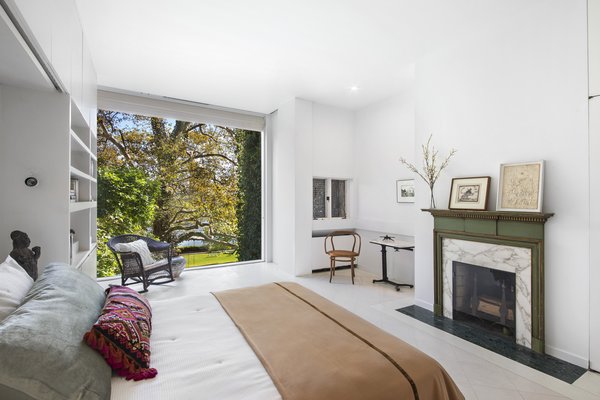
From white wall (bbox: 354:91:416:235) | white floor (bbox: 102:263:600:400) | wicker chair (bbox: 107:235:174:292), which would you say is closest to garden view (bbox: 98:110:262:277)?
wicker chair (bbox: 107:235:174:292)

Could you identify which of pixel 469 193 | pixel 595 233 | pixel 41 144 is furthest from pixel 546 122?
pixel 41 144

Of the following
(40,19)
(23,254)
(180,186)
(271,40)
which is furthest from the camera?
(180,186)

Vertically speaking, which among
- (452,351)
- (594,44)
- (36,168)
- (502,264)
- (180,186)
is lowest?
(452,351)

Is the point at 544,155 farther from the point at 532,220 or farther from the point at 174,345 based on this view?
the point at 174,345

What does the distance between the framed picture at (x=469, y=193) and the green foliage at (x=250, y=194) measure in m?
4.17

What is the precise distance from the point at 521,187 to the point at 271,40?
295 cm

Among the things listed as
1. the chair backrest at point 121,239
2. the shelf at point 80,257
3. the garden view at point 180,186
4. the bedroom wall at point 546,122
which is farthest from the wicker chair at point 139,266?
the bedroom wall at point 546,122

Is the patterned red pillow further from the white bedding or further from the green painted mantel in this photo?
the green painted mantel

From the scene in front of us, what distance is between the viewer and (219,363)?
1295 mm

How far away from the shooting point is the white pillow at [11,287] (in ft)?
3.93

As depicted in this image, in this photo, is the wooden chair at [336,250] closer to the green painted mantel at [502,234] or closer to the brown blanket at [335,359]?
the green painted mantel at [502,234]

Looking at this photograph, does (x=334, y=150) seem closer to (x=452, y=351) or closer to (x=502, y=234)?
(x=502, y=234)

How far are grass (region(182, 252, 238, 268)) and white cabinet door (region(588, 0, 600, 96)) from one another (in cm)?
735

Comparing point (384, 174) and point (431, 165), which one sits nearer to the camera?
point (431, 165)
